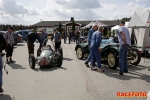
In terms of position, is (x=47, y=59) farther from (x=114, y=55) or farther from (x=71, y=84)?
(x=114, y=55)

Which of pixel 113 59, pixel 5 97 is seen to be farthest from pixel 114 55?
pixel 5 97

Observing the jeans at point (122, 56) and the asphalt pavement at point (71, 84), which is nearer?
the asphalt pavement at point (71, 84)

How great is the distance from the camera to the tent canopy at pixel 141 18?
37.1 ft

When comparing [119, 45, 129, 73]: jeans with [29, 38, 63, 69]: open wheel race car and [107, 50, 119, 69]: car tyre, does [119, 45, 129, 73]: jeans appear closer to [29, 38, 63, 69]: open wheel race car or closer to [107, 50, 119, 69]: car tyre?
[107, 50, 119, 69]: car tyre

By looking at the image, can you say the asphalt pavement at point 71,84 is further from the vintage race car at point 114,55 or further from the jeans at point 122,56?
the vintage race car at point 114,55

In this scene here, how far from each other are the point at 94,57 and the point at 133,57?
1.98m

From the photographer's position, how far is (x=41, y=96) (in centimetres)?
448

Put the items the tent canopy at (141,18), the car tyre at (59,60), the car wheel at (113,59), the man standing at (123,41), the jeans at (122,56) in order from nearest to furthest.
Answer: the man standing at (123,41), the jeans at (122,56), the car wheel at (113,59), the car tyre at (59,60), the tent canopy at (141,18)

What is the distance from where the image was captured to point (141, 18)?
1180 centimetres

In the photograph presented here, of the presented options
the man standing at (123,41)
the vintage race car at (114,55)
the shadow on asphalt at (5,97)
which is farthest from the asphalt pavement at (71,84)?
the man standing at (123,41)

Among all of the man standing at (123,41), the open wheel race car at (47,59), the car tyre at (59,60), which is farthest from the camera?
the car tyre at (59,60)

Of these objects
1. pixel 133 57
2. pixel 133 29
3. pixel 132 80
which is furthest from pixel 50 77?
pixel 133 29

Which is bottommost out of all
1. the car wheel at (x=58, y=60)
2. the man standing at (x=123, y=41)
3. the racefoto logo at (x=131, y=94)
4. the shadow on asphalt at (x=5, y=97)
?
the shadow on asphalt at (x=5, y=97)

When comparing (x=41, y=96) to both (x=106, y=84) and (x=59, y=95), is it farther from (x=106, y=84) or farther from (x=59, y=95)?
(x=106, y=84)
